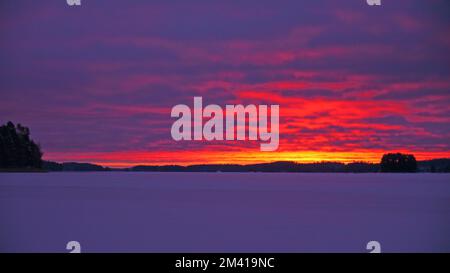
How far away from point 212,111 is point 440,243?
15.4 m

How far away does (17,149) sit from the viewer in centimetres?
13200

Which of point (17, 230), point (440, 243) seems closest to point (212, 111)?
point (440, 243)

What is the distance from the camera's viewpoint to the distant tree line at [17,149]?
4983 inches

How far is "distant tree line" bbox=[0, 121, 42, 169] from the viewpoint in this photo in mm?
126562

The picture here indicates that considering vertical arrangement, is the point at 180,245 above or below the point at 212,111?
below

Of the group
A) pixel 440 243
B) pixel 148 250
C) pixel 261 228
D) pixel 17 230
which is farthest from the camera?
pixel 261 228

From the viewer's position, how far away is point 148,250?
25.7 metres
